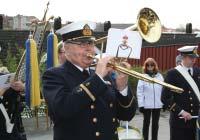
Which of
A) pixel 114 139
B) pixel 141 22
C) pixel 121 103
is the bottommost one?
pixel 114 139

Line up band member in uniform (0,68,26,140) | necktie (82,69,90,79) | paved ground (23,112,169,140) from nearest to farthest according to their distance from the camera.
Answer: necktie (82,69,90,79) < band member in uniform (0,68,26,140) < paved ground (23,112,169,140)

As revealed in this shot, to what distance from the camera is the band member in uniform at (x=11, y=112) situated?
5.29m

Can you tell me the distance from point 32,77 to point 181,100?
2.28m

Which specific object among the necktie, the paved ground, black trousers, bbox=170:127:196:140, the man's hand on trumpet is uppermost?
the man's hand on trumpet

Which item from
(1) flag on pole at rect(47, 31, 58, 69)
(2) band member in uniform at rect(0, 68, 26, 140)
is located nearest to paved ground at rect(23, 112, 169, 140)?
(1) flag on pole at rect(47, 31, 58, 69)

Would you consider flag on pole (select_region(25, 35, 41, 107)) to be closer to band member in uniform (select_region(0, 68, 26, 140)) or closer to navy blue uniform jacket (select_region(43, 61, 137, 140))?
band member in uniform (select_region(0, 68, 26, 140))

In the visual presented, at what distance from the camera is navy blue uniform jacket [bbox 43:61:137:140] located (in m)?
3.57

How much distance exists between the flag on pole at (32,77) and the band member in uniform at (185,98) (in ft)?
6.76

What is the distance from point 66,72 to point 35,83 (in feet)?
6.84

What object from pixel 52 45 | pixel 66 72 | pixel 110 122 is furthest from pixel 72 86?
pixel 52 45

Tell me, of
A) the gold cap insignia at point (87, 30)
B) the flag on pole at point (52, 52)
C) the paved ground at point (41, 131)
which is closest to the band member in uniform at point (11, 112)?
the flag on pole at point (52, 52)

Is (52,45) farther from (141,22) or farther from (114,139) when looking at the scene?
(114,139)

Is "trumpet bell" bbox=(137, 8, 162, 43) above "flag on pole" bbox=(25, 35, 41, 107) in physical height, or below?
above

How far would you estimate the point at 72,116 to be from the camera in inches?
142
